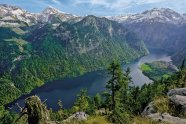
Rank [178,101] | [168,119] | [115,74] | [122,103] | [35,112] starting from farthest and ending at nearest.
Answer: [122,103] < [115,74] < [178,101] < [168,119] < [35,112]

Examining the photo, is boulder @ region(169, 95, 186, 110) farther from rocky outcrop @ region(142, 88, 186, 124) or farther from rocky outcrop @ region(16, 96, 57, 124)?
rocky outcrop @ region(16, 96, 57, 124)

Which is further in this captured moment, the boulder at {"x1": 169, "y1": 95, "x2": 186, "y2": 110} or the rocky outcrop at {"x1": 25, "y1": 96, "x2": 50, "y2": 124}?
the boulder at {"x1": 169, "y1": 95, "x2": 186, "y2": 110}

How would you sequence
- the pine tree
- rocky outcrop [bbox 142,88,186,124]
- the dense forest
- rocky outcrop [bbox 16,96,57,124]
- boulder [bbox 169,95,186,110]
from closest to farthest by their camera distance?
rocky outcrop [bbox 16,96,57,124]
the dense forest
rocky outcrop [bbox 142,88,186,124]
boulder [bbox 169,95,186,110]
the pine tree

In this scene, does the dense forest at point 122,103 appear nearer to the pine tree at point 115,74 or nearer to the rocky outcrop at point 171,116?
the pine tree at point 115,74

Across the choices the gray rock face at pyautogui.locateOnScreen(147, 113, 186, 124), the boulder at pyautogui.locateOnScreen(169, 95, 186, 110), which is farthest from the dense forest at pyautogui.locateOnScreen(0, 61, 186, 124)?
the gray rock face at pyautogui.locateOnScreen(147, 113, 186, 124)

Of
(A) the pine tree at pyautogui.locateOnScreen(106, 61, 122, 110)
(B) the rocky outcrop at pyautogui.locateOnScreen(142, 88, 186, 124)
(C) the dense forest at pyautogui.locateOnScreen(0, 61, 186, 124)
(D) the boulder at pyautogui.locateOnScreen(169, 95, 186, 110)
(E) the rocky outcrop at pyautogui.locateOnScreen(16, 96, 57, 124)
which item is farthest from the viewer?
(A) the pine tree at pyautogui.locateOnScreen(106, 61, 122, 110)

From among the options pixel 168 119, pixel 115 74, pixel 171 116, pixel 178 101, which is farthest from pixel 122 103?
pixel 168 119

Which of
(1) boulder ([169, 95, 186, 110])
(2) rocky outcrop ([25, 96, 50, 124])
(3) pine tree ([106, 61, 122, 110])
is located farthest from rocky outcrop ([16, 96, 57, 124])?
(3) pine tree ([106, 61, 122, 110])

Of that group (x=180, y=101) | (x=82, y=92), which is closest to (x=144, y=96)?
(x=82, y=92)

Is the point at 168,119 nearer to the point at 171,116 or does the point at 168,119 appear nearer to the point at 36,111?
the point at 171,116

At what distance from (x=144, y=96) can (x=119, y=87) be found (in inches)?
1547

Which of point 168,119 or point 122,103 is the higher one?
point 168,119

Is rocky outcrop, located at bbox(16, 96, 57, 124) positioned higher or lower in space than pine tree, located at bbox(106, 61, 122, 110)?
higher

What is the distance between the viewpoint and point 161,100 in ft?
63.5
